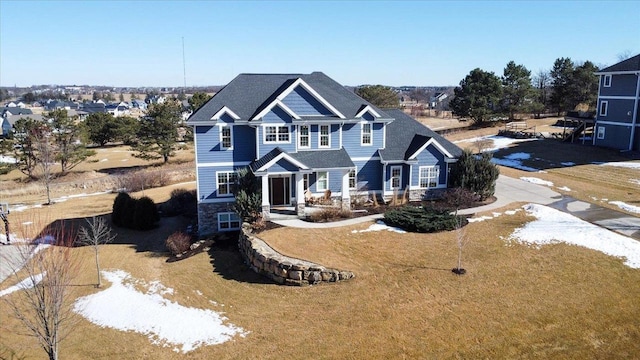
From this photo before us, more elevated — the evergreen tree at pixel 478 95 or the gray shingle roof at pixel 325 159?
the evergreen tree at pixel 478 95

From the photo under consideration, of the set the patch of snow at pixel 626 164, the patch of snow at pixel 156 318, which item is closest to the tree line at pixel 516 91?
the patch of snow at pixel 626 164

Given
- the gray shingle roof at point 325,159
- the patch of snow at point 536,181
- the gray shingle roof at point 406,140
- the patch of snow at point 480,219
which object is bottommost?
the patch of snow at point 480,219

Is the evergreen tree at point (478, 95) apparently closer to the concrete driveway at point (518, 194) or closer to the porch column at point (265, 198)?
the concrete driveway at point (518, 194)

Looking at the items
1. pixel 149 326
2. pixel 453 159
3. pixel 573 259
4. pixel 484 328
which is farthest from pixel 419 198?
pixel 149 326

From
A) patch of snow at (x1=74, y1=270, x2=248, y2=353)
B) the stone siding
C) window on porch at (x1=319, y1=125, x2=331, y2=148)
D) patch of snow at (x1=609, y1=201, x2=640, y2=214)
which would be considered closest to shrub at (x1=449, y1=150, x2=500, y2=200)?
patch of snow at (x1=609, y1=201, x2=640, y2=214)

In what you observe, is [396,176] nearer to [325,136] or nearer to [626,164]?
[325,136]

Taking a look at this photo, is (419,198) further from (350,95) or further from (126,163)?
(126,163)

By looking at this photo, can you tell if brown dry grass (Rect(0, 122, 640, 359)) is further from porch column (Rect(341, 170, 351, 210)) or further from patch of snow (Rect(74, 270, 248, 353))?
porch column (Rect(341, 170, 351, 210))
